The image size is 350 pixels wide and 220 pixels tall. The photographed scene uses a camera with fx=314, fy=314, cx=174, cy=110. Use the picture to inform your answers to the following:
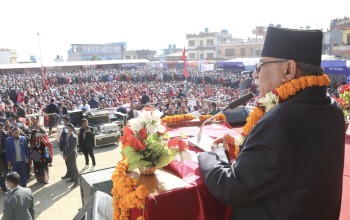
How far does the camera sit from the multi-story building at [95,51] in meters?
91.8

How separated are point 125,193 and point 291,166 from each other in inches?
40.1

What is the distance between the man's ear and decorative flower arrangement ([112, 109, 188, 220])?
828 millimetres

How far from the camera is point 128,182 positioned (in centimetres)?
199

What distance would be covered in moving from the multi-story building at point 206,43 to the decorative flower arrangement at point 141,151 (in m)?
69.7

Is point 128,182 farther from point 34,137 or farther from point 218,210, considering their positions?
point 34,137

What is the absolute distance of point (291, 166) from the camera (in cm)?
143

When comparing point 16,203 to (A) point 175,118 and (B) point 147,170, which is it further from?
(B) point 147,170

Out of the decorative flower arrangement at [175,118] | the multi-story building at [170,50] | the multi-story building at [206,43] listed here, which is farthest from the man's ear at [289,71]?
the multi-story building at [170,50]

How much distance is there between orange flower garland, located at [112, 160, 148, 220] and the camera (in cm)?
183

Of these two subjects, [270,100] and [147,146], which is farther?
[147,146]

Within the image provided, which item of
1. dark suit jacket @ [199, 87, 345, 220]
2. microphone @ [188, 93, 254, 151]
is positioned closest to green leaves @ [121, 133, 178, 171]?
microphone @ [188, 93, 254, 151]

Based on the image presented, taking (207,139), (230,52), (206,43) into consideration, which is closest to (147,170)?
(207,139)

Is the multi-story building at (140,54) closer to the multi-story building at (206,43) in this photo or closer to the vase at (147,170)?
the multi-story building at (206,43)

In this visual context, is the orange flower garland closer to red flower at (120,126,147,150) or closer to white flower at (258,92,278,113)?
red flower at (120,126,147,150)
